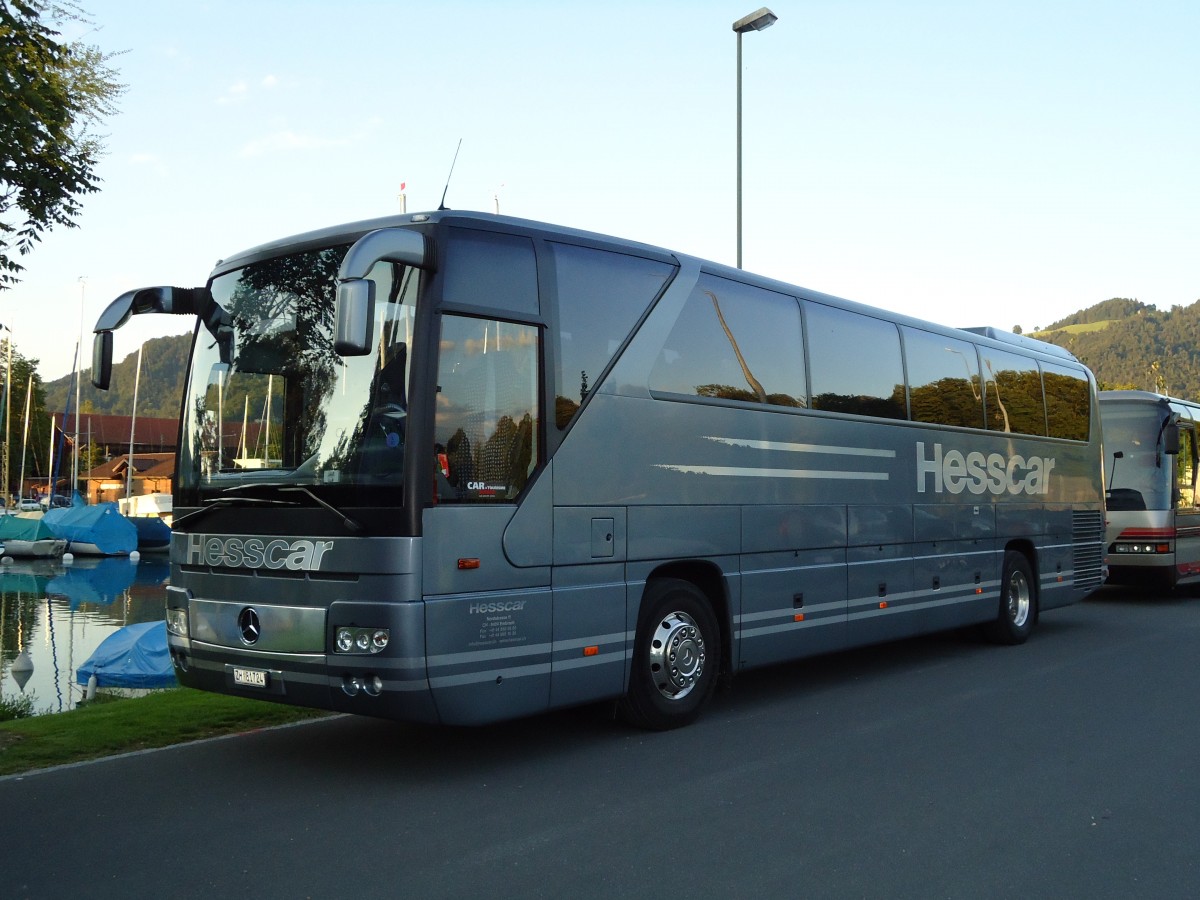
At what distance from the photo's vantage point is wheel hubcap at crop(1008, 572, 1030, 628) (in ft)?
45.4

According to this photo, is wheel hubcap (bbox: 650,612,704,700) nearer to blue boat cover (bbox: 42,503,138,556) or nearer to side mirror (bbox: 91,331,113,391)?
side mirror (bbox: 91,331,113,391)

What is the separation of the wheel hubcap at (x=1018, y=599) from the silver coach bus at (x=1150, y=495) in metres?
5.94

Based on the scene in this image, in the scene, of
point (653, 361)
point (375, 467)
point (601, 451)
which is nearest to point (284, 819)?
point (375, 467)

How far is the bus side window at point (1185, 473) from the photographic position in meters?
19.2

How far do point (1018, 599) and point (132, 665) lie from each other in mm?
11215

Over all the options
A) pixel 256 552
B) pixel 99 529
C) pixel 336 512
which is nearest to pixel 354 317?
pixel 336 512

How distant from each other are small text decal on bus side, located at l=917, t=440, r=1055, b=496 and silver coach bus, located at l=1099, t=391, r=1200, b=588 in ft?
17.3

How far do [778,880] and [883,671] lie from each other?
6.89 meters

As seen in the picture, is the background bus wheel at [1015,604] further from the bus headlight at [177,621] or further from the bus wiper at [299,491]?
the bus headlight at [177,621]

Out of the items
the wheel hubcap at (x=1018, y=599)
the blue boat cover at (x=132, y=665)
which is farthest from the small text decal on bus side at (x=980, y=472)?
the blue boat cover at (x=132, y=665)

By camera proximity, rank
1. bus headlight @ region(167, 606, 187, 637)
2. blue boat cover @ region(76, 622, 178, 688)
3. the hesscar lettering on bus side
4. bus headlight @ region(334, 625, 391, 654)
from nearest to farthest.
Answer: bus headlight @ region(334, 625, 391, 654)
the hesscar lettering on bus side
bus headlight @ region(167, 606, 187, 637)
blue boat cover @ region(76, 622, 178, 688)

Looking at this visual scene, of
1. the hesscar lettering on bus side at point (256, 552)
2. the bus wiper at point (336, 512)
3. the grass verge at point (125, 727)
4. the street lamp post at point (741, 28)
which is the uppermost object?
the street lamp post at point (741, 28)

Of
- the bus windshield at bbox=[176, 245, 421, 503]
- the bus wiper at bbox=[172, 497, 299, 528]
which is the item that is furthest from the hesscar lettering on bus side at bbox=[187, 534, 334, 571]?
the bus windshield at bbox=[176, 245, 421, 503]

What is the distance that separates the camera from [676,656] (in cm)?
869
